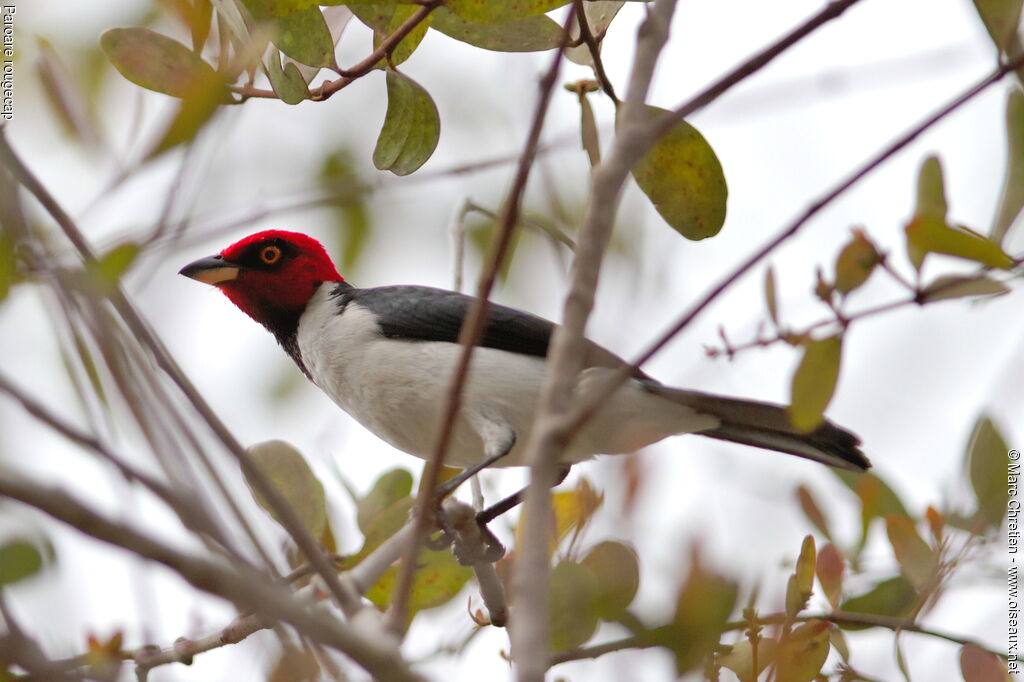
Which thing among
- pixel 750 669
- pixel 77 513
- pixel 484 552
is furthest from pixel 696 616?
pixel 484 552

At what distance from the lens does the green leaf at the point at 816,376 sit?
2.05m

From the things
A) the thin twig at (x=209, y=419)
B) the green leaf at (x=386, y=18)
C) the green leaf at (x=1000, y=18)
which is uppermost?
the green leaf at (x=386, y=18)

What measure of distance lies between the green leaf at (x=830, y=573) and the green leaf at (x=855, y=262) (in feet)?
3.77

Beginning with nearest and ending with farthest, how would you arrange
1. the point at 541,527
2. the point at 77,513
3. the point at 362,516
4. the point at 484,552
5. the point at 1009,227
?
the point at 77,513, the point at 541,527, the point at 1009,227, the point at 484,552, the point at 362,516

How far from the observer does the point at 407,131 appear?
10.2 feet

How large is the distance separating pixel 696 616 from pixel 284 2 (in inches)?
74.1

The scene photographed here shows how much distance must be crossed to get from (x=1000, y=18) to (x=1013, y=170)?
35 centimetres

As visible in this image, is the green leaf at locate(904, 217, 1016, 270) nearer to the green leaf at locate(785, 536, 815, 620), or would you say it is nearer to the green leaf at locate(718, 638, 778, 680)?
the green leaf at locate(785, 536, 815, 620)

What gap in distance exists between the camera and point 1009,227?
94.4 inches

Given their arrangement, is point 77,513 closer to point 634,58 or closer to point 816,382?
point 634,58

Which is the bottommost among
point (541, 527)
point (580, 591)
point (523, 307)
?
point (541, 527)

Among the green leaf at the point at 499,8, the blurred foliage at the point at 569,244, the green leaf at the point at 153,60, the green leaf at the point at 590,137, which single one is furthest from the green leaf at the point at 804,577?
the green leaf at the point at 153,60

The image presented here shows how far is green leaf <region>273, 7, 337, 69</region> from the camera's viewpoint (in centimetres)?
284

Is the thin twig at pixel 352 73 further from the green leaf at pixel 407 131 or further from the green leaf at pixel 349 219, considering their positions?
the green leaf at pixel 349 219
